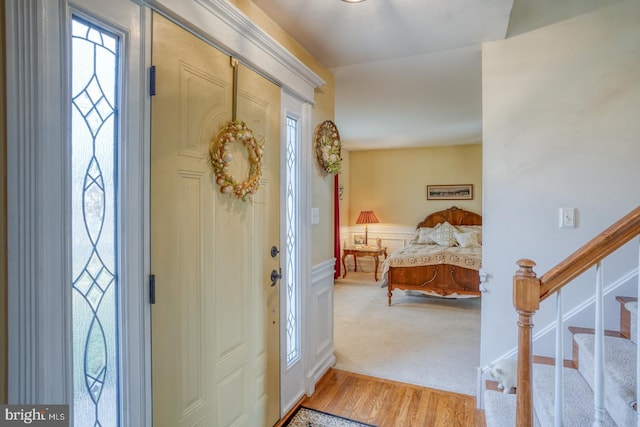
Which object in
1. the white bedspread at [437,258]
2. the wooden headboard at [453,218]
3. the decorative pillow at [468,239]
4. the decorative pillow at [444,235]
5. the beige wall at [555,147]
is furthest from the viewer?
the wooden headboard at [453,218]

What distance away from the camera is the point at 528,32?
83.2 inches

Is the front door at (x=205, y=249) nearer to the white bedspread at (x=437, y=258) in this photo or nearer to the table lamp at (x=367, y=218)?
the white bedspread at (x=437, y=258)

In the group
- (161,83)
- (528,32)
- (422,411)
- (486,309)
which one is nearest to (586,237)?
(486,309)

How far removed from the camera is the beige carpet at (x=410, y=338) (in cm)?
267

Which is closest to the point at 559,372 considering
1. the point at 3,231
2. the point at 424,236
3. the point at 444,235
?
the point at 3,231

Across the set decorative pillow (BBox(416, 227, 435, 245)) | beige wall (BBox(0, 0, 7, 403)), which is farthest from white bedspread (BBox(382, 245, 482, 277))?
beige wall (BBox(0, 0, 7, 403))

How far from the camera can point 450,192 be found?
20.2 feet

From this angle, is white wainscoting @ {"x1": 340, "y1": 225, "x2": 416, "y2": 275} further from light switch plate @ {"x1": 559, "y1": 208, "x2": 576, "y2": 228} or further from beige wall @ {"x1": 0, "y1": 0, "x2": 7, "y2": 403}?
beige wall @ {"x1": 0, "y1": 0, "x2": 7, "y2": 403}

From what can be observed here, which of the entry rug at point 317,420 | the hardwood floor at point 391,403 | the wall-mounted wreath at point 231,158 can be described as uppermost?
the wall-mounted wreath at point 231,158

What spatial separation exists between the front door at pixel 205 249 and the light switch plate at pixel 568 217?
178cm

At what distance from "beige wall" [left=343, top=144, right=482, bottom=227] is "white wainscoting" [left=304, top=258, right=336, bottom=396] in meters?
4.01

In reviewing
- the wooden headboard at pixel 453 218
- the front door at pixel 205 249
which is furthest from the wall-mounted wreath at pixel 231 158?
the wooden headboard at pixel 453 218

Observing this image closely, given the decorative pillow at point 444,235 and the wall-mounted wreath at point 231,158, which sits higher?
the wall-mounted wreath at point 231,158

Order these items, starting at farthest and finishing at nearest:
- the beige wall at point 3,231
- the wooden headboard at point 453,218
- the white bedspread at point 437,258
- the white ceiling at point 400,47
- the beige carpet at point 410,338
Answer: the wooden headboard at point 453,218 < the white bedspread at point 437,258 < the beige carpet at point 410,338 < the white ceiling at point 400,47 < the beige wall at point 3,231
